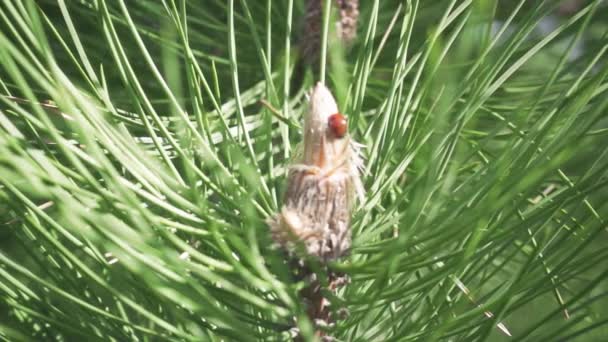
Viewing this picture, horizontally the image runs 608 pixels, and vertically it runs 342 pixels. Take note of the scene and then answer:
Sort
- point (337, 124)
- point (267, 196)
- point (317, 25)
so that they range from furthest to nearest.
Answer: point (317, 25)
point (267, 196)
point (337, 124)

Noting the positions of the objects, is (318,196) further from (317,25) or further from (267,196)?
(317,25)

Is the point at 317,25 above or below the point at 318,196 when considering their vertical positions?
above

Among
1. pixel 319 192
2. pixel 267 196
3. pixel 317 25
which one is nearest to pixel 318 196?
pixel 319 192

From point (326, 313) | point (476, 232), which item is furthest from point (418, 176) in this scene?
point (326, 313)

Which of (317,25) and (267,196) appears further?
(317,25)

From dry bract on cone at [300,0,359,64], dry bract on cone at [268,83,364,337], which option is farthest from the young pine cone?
dry bract on cone at [300,0,359,64]

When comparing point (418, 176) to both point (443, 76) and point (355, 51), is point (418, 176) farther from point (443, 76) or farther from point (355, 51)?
point (355, 51)

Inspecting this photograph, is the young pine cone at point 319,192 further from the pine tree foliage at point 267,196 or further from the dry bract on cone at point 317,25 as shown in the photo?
the dry bract on cone at point 317,25
